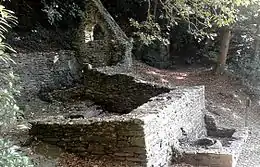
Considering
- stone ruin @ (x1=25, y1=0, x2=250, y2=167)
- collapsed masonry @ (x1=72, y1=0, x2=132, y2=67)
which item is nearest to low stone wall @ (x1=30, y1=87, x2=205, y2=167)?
stone ruin @ (x1=25, y1=0, x2=250, y2=167)

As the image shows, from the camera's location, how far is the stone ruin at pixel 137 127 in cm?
632

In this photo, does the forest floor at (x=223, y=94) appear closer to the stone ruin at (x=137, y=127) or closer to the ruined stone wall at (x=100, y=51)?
the stone ruin at (x=137, y=127)

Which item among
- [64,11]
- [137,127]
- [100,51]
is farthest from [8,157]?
[64,11]

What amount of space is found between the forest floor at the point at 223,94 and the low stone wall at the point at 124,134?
3055 millimetres

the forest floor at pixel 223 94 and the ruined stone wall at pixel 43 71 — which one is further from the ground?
the ruined stone wall at pixel 43 71

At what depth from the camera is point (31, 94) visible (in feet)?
39.9

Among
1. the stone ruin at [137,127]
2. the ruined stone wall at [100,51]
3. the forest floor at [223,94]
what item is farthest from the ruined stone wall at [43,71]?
the forest floor at [223,94]

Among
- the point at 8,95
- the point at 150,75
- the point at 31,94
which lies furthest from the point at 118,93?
the point at 8,95

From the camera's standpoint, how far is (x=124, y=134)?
6.29 m

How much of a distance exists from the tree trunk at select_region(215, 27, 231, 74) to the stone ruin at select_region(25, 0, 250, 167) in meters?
5.94

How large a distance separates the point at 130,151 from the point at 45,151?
1493mm

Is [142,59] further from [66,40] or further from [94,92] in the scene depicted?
[94,92]

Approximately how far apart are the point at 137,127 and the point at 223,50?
40.4 feet

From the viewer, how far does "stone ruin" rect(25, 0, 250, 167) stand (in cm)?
632
